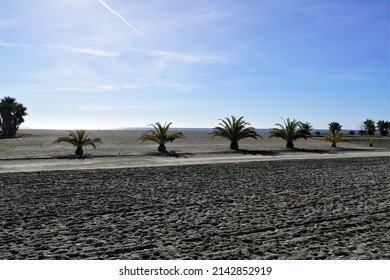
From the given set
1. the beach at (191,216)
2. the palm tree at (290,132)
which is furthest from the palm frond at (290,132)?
the beach at (191,216)

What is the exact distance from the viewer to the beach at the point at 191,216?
451 cm

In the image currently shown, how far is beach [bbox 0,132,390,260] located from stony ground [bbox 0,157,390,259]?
0.01 m

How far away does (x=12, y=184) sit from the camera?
915cm

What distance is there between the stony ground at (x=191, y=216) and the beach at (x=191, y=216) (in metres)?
0.01

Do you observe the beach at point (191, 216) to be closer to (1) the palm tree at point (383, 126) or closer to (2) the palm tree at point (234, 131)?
(2) the palm tree at point (234, 131)

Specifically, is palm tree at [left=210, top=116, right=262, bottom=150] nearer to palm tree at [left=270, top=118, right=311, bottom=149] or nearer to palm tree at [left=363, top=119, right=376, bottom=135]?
palm tree at [left=270, top=118, right=311, bottom=149]

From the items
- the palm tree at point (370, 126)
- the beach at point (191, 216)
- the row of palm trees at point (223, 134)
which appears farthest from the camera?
the palm tree at point (370, 126)

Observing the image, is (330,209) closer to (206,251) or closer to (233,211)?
(233,211)

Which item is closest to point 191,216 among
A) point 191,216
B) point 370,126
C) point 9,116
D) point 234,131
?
point 191,216

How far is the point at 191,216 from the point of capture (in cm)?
620

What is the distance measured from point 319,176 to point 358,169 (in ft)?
9.53

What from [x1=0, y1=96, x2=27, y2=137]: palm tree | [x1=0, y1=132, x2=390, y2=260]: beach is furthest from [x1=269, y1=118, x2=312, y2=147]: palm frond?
[x1=0, y1=96, x2=27, y2=137]: palm tree

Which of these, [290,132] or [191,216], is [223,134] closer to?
[290,132]
